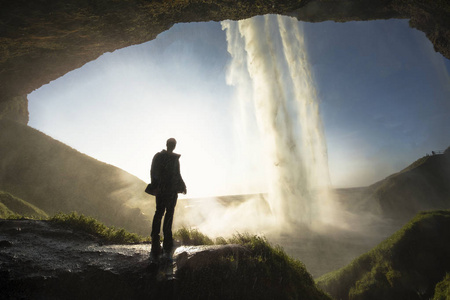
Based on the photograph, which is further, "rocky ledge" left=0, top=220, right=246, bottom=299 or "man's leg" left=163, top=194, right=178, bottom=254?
"man's leg" left=163, top=194, right=178, bottom=254

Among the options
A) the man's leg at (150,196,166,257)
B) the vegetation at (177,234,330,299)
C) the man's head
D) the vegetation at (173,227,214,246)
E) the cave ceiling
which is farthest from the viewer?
the cave ceiling

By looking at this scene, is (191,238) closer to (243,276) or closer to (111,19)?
(243,276)

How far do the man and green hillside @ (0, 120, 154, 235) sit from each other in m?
26.0

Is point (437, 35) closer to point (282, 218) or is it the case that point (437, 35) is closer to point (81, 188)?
point (282, 218)

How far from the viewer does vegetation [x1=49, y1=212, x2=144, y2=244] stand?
18.3 feet

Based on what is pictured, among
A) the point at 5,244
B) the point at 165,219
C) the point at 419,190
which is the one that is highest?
the point at 419,190

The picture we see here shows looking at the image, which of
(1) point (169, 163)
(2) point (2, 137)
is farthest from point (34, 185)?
(1) point (169, 163)

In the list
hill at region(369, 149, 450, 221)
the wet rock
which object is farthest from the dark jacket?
hill at region(369, 149, 450, 221)

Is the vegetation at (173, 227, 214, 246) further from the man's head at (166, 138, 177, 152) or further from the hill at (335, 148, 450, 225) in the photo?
the hill at (335, 148, 450, 225)

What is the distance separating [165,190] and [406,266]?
9167mm

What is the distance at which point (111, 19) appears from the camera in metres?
8.81

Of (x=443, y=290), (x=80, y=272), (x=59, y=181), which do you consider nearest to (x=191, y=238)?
(x=80, y=272)

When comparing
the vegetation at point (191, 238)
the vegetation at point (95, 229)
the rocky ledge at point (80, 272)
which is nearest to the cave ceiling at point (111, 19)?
the vegetation at point (95, 229)

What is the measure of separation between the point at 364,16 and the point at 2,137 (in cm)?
4413
